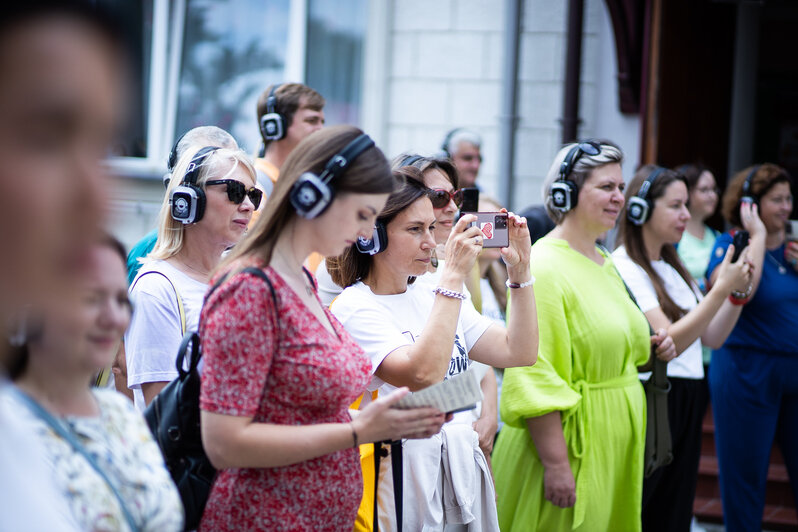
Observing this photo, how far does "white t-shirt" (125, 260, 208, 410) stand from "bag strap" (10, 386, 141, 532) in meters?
1.17

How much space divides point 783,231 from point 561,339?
2225 millimetres

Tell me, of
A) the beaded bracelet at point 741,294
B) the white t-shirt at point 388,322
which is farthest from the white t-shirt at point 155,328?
the beaded bracelet at point 741,294

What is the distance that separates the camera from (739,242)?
428 cm

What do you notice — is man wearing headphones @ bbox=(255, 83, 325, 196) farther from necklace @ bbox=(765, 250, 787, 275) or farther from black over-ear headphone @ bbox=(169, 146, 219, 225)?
necklace @ bbox=(765, 250, 787, 275)

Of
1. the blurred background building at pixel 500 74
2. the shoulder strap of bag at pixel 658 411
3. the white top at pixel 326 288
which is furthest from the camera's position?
the blurred background building at pixel 500 74

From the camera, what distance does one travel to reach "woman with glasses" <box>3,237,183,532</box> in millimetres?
1288

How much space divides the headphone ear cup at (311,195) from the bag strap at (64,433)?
776 millimetres

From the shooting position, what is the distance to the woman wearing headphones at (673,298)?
415 cm

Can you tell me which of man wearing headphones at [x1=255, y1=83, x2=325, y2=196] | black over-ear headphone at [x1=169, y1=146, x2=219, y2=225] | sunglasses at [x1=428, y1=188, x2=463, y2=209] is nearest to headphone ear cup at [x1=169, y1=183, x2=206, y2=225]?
black over-ear headphone at [x1=169, y1=146, x2=219, y2=225]

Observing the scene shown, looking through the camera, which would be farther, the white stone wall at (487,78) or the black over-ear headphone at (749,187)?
the white stone wall at (487,78)

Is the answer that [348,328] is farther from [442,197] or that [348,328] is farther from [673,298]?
[673,298]

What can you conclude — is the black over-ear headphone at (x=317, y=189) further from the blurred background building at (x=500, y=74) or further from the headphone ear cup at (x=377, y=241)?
the blurred background building at (x=500, y=74)

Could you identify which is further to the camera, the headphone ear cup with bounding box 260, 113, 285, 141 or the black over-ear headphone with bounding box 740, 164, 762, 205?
the black over-ear headphone with bounding box 740, 164, 762, 205

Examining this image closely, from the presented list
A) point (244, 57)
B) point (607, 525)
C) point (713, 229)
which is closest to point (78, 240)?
point (607, 525)
